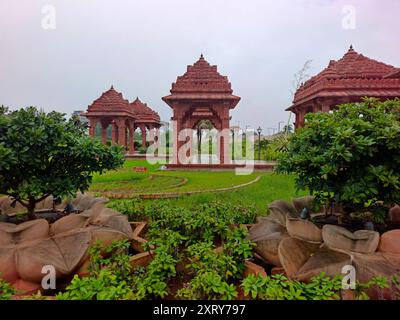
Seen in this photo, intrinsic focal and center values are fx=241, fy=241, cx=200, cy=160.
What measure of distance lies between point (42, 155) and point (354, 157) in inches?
145

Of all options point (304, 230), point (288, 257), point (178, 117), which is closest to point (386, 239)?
point (304, 230)

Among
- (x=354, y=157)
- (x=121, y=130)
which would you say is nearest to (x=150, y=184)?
(x=354, y=157)

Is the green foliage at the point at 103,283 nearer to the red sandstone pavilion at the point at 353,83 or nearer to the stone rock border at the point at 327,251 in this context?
the stone rock border at the point at 327,251

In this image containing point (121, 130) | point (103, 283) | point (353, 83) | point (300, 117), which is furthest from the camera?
point (121, 130)

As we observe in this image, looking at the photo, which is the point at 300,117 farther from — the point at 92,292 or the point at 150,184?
the point at 92,292

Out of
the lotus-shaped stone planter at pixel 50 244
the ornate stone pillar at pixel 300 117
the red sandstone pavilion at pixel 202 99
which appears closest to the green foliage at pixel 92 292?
the lotus-shaped stone planter at pixel 50 244

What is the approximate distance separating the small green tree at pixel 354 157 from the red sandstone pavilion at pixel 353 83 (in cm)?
1097

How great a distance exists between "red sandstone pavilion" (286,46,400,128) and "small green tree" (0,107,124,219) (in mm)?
12935

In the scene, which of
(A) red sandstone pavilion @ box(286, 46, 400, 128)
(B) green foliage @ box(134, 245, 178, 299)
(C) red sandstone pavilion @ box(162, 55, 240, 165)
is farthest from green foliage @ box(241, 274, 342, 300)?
(A) red sandstone pavilion @ box(286, 46, 400, 128)

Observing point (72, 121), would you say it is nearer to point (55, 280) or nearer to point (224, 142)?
point (55, 280)

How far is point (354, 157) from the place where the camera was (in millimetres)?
2549

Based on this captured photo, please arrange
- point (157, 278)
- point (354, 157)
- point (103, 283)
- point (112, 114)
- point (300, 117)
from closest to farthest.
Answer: point (103, 283)
point (157, 278)
point (354, 157)
point (300, 117)
point (112, 114)

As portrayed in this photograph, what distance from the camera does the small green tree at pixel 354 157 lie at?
2.46 meters

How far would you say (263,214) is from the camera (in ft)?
14.4
